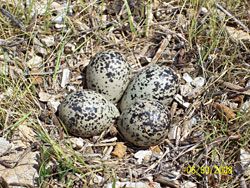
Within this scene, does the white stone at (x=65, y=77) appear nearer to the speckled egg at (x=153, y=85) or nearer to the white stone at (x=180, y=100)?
the speckled egg at (x=153, y=85)

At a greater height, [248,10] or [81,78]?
[248,10]

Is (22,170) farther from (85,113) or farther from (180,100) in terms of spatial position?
(180,100)

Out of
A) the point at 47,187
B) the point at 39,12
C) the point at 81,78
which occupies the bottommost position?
the point at 47,187

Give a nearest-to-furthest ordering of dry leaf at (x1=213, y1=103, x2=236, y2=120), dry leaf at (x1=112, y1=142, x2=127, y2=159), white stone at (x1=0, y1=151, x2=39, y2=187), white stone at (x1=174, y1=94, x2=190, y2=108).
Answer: white stone at (x1=0, y1=151, x2=39, y2=187), dry leaf at (x1=112, y1=142, x2=127, y2=159), dry leaf at (x1=213, y1=103, x2=236, y2=120), white stone at (x1=174, y1=94, x2=190, y2=108)

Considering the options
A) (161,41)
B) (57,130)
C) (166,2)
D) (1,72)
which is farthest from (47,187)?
(166,2)

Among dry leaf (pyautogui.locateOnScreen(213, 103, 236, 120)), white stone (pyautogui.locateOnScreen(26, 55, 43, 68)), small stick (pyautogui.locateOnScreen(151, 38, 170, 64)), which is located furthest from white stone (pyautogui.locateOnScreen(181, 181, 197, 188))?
white stone (pyautogui.locateOnScreen(26, 55, 43, 68))

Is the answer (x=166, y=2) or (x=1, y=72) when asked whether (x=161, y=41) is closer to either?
(x=166, y=2)
